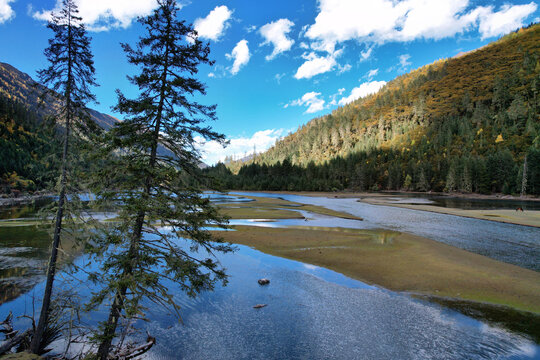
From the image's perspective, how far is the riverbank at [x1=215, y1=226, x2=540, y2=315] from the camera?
45.3 feet

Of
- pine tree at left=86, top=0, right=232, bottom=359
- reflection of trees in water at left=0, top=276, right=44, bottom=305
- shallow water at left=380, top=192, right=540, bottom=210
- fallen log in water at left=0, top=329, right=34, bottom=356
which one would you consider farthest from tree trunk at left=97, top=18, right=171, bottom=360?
shallow water at left=380, top=192, right=540, bottom=210

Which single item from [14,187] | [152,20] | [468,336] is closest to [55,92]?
[152,20]

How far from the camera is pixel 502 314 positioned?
37.8 ft

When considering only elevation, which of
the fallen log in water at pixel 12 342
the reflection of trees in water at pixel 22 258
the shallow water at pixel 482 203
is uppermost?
the shallow water at pixel 482 203

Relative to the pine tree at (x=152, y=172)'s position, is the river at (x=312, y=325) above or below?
below

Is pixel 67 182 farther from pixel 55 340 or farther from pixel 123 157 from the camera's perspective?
pixel 55 340

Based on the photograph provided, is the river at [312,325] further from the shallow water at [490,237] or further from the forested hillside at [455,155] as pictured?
the forested hillside at [455,155]

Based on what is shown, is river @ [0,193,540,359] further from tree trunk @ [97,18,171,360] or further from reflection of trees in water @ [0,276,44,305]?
tree trunk @ [97,18,171,360]

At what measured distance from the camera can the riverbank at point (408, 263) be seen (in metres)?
13.8

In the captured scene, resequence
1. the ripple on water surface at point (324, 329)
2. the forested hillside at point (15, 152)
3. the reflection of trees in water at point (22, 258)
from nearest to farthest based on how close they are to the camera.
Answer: the ripple on water surface at point (324, 329) < the reflection of trees in water at point (22, 258) < the forested hillside at point (15, 152)

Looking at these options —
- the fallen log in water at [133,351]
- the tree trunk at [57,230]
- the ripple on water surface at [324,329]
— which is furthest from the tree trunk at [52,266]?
the ripple on water surface at [324,329]

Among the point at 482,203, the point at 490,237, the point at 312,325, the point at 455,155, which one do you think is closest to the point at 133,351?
the point at 312,325

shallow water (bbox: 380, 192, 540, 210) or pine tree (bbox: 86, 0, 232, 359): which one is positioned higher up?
pine tree (bbox: 86, 0, 232, 359)

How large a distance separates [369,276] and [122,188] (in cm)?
1496
